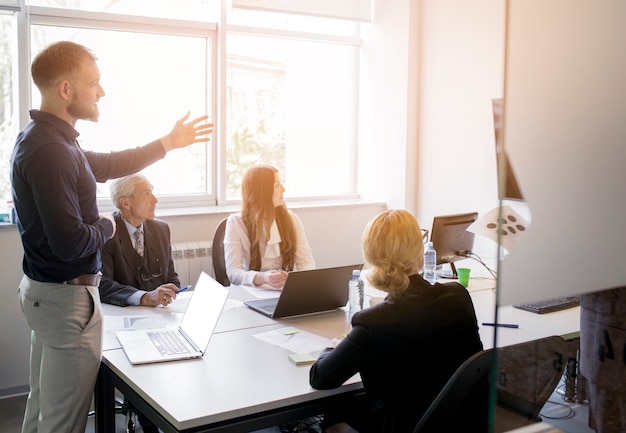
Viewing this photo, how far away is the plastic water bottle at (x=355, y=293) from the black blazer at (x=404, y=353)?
800 millimetres

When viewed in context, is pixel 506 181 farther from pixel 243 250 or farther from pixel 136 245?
pixel 243 250

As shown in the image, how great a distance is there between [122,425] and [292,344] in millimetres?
1520

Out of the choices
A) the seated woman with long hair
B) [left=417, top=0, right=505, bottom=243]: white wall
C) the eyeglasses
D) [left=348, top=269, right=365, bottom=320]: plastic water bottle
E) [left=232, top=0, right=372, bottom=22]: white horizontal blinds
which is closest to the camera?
[left=348, top=269, right=365, bottom=320]: plastic water bottle

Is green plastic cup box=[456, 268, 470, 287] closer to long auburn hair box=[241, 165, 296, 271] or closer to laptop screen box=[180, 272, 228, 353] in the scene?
long auburn hair box=[241, 165, 296, 271]

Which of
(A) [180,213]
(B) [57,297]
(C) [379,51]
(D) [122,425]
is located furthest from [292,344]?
(C) [379,51]

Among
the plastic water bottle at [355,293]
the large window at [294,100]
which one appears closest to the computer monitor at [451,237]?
the plastic water bottle at [355,293]

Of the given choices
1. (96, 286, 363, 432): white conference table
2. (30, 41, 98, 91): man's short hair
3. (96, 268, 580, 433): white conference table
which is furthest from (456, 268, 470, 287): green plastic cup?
(30, 41, 98, 91): man's short hair

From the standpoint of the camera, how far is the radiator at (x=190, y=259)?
3.99 m

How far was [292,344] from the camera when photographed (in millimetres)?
2242

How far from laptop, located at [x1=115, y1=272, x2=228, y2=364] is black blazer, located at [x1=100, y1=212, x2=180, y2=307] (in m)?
0.49

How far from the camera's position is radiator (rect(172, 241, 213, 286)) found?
3.99 meters

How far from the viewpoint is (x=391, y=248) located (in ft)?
6.42

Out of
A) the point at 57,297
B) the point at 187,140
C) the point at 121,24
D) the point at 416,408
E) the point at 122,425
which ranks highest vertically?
the point at 121,24

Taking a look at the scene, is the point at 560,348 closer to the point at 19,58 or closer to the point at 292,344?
the point at 292,344
